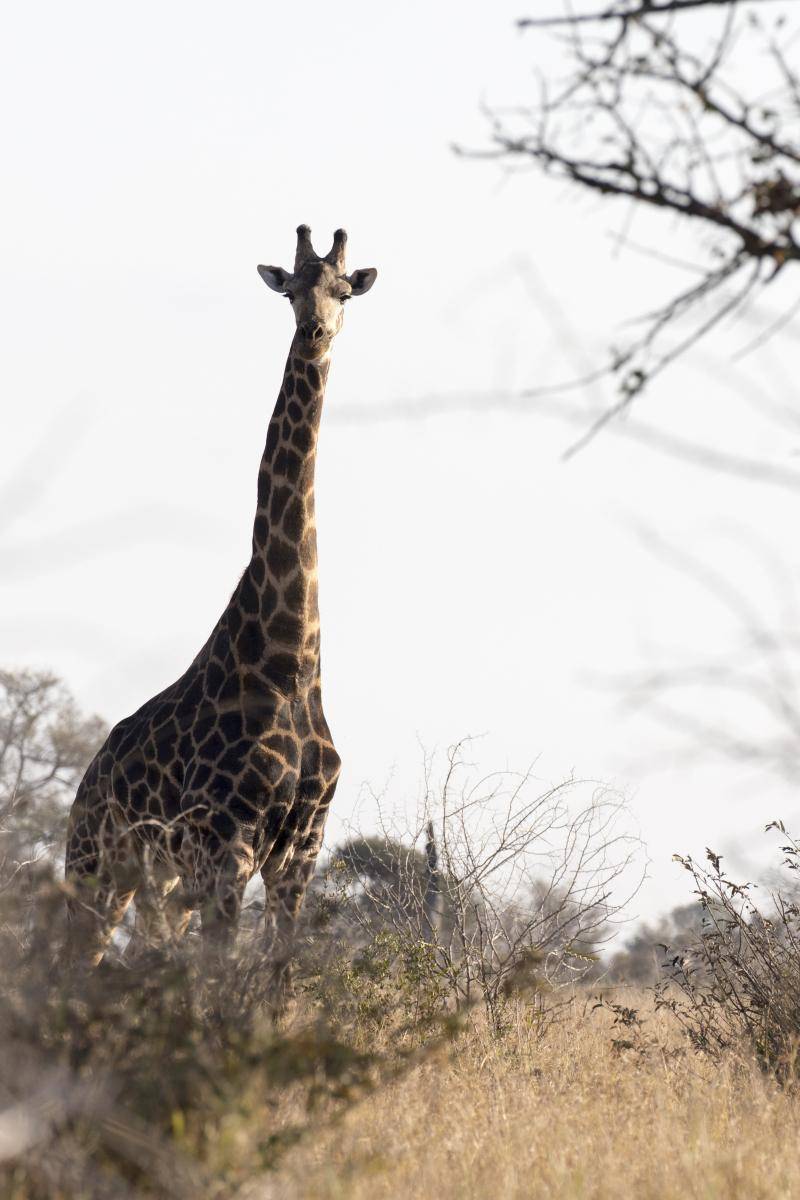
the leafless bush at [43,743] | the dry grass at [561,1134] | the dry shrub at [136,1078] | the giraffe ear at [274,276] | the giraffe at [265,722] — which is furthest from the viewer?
the leafless bush at [43,743]

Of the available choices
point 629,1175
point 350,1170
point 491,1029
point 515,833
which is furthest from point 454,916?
point 350,1170

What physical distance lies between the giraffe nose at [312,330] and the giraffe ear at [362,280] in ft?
2.56

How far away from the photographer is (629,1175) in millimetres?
4949

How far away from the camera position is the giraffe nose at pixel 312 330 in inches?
Result: 329

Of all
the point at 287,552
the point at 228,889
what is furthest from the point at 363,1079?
the point at 287,552

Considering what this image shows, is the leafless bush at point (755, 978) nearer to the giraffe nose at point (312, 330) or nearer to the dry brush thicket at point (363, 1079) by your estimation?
the dry brush thicket at point (363, 1079)

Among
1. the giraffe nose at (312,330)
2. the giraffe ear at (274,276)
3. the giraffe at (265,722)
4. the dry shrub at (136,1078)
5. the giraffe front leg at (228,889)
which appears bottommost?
the dry shrub at (136,1078)

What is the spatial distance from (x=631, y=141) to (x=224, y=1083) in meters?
2.82

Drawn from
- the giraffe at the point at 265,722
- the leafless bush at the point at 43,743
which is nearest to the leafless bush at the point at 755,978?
the giraffe at the point at 265,722

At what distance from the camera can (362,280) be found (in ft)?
30.0

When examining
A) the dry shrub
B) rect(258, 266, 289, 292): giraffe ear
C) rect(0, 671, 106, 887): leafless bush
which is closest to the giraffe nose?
rect(258, 266, 289, 292): giraffe ear

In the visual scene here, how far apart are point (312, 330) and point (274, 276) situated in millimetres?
831

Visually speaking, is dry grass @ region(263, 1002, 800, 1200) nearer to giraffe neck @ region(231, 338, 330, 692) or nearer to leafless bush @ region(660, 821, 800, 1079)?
leafless bush @ region(660, 821, 800, 1079)

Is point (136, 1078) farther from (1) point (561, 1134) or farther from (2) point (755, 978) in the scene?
(2) point (755, 978)
